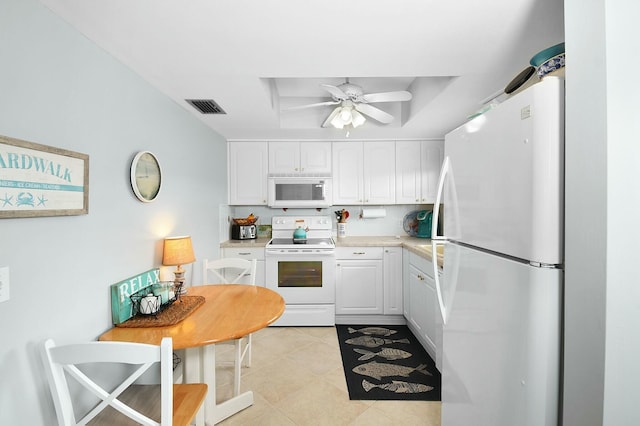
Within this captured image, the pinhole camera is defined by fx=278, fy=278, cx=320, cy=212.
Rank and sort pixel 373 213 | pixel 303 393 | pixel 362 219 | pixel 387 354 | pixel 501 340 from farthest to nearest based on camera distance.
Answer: pixel 362 219
pixel 373 213
pixel 387 354
pixel 303 393
pixel 501 340

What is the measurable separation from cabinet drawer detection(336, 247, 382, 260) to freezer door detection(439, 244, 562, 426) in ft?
5.92

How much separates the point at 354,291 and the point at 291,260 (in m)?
0.83

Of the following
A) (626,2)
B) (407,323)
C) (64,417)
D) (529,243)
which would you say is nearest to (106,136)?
(64,417)

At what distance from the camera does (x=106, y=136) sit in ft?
4.89

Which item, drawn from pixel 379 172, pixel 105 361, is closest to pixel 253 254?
pixel 379 172

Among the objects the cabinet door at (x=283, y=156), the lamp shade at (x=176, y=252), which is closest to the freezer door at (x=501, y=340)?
the lamp shade at (x=176, y=252)

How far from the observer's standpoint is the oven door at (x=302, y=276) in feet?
10.5

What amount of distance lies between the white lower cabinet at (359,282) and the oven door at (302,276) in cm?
13

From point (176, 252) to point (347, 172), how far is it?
2259 millimetres

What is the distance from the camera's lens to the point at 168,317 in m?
1.55

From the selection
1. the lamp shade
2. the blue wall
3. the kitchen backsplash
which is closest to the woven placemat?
the blue wall

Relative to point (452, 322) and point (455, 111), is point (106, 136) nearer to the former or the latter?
point (452, 322)

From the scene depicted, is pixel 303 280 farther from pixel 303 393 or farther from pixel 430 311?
pixel 430 311

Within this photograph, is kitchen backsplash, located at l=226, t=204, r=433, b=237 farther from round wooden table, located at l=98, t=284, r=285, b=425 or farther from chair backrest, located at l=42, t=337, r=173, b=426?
chair backrest, located at l=42, t=337, r=173, b=426
